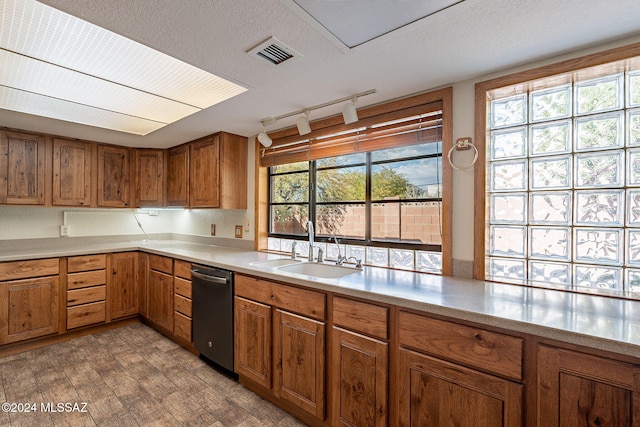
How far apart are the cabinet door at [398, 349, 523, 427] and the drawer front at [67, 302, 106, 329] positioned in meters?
3.29

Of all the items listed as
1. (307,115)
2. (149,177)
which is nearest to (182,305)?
(149,177)

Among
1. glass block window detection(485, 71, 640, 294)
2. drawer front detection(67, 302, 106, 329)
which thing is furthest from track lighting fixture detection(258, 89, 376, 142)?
drawer front detection(67, 302, 106, 329)

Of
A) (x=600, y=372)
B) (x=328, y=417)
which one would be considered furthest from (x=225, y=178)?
(x=600, y=372)

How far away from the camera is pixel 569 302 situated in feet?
4.43

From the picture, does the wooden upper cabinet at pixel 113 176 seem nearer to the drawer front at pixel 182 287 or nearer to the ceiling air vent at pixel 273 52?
the drawer front at pixel 182 287

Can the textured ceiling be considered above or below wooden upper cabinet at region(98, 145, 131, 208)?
above

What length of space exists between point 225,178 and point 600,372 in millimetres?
3026

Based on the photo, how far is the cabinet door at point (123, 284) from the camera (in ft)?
10.7

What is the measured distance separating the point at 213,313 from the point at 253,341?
52 cm

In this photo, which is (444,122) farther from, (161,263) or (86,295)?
(86,295)

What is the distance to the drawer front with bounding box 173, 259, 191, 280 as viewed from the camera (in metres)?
2.73

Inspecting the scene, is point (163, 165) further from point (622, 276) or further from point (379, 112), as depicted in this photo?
point (622, 276)

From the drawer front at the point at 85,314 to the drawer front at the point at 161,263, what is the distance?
2.17 feet

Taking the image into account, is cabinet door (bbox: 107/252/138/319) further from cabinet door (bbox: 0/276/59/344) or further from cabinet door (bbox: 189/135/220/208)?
cabinet door (bbox: 189/135/220/208)
